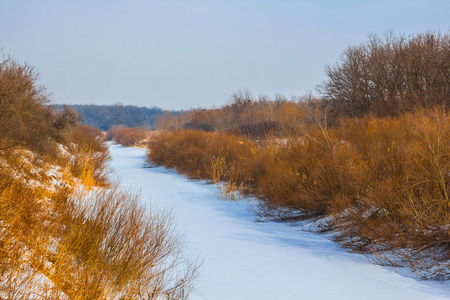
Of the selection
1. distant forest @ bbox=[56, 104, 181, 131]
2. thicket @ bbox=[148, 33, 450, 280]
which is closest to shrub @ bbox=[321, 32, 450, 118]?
thicket @ bbox=[148, 33, 450, 280]

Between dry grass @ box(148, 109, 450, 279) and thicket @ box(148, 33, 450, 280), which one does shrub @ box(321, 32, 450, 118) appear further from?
dry grass @ box(148, 109, 450, 279)

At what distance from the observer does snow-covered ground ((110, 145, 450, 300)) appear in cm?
471

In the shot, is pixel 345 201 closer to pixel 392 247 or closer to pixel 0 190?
pixel 392 247

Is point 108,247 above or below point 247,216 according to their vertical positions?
above

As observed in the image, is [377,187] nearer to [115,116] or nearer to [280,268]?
[280,268]

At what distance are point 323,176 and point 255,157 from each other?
5.18 metres

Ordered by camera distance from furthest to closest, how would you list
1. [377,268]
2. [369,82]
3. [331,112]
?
[331,112] → [369,82] → [377,268]

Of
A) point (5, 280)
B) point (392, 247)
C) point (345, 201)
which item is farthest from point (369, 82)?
point (5, 280)

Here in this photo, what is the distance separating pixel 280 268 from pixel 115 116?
114 meters

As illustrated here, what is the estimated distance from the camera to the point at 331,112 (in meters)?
18.9

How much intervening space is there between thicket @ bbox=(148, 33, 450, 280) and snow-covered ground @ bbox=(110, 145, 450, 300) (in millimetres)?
422

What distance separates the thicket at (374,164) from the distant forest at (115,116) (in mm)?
94722

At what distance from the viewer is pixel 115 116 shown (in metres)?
112

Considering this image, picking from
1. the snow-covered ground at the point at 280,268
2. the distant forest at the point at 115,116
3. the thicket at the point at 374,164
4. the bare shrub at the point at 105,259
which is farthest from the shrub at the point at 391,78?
the distant forest at the point at 115,116
